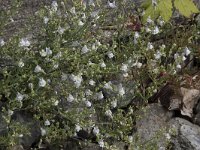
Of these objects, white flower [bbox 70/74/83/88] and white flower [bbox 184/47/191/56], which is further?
white flower [bbox 184/47/191/56]

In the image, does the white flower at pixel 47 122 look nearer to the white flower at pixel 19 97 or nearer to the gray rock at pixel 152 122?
the white flower at pixel 19 97

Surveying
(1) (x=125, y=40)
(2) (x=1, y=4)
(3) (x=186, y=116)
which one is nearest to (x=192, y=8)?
(1) (x=125, y=40)

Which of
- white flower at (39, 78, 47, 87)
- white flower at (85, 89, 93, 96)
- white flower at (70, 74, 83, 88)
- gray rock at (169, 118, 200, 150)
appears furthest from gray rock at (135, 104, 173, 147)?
white flower at (39, 78, 47, 87)

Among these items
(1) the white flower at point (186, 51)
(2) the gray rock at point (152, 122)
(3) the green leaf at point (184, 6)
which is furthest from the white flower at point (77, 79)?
(1) the white flower at point (186, 51)

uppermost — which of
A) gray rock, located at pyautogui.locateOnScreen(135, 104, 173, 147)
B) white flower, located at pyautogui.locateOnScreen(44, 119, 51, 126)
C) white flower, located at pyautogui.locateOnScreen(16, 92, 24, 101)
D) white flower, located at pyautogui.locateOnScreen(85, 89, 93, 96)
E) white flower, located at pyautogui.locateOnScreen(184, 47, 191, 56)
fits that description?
white flower, located at pyautogui.locateOnScreen(16, 92, 24, 101)

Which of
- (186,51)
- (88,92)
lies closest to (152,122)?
(186,51)

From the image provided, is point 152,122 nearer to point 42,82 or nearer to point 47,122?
point 47,122

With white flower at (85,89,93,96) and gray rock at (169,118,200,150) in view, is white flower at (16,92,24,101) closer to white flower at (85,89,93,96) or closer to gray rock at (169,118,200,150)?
white flower at (85,89,93,96)
